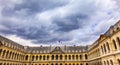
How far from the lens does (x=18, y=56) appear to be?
2276 inches

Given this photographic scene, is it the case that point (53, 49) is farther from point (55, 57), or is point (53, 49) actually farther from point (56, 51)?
point (55, 57)

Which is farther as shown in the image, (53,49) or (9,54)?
(53,49)

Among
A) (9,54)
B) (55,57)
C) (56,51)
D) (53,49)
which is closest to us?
(9,54)

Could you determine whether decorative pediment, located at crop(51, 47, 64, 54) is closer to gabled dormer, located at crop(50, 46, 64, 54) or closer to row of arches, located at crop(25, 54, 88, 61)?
gabled dormer, located at crop(50, 46, 64, 54)

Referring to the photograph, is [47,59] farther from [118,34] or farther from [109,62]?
[118,34]

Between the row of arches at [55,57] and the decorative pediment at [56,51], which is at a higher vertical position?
the decorative pediment at [56,51]

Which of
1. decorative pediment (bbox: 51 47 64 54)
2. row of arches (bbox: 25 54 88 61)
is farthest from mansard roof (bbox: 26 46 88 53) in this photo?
row of arches (bbox: 25 54 88 61)

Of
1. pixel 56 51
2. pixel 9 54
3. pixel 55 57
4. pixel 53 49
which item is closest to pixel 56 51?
pixel 56 51

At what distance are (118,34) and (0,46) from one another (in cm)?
3877

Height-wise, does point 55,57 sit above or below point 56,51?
below

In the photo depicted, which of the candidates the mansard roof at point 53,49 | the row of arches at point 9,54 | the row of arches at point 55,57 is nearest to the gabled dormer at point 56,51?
the mansard roof at point 53,49

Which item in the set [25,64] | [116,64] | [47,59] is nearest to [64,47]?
[47,59]

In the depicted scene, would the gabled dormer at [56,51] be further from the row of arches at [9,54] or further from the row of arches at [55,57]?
the row of arches at [9,54]

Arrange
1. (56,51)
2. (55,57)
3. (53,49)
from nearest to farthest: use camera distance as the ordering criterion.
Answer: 1. (55,57)
2. (56,51)
3. (53,49)
